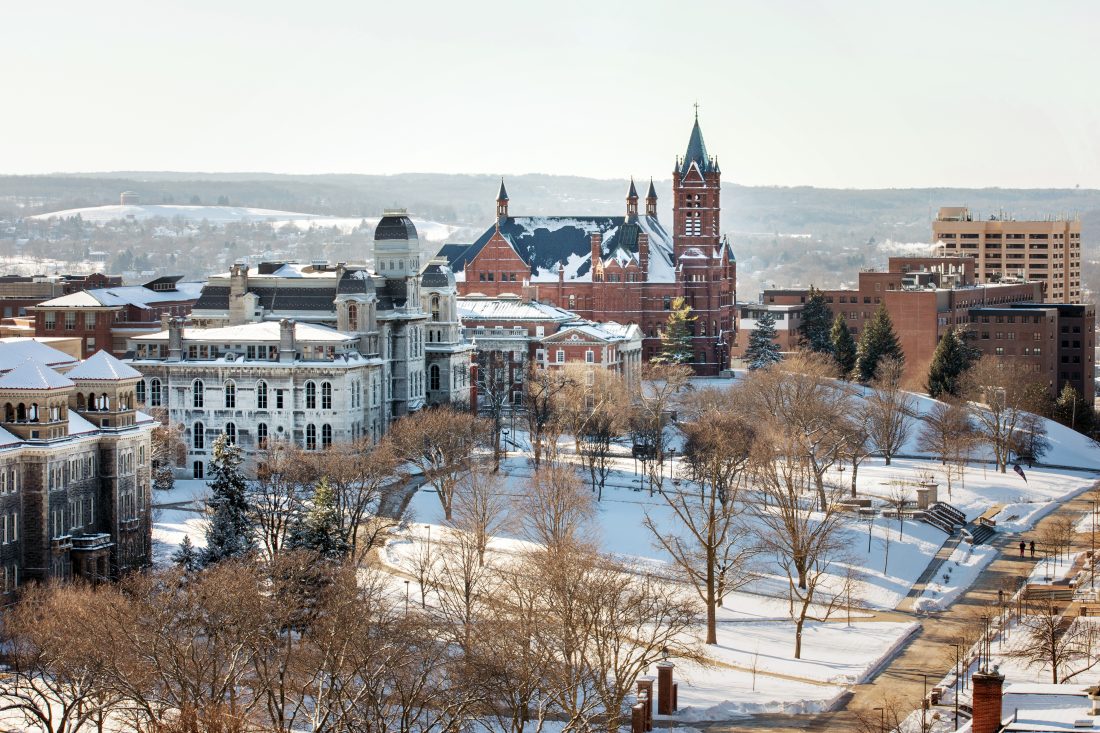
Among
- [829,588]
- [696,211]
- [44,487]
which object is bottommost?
[829,588]

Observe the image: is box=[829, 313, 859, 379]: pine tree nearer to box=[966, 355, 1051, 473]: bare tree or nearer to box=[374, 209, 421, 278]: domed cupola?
box=[966, 355, 1051, 473]: bare tree

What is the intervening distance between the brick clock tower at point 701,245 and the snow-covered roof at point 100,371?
89093 mm

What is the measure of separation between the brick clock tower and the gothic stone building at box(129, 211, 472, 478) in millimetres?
43093

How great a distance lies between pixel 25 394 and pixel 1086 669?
45.2 metres

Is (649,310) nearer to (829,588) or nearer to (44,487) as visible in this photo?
(829,588)

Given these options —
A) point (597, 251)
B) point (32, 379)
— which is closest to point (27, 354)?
point (32, 379)

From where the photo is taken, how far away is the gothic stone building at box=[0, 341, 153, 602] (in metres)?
82.2

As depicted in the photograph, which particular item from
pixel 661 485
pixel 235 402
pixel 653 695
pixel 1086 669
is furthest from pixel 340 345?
pixel 1086 669

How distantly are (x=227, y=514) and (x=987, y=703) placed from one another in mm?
44074

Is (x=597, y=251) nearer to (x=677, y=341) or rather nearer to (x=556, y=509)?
(x=677, y=341)

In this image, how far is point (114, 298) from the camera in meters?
156

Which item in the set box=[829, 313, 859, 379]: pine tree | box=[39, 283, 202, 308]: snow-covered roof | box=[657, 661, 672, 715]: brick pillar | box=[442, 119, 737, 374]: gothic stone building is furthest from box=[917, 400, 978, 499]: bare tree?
box=[39, 283, 202, 308]: snow-covered roof

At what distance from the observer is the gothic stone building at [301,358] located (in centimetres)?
11881

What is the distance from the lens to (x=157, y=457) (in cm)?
11344
